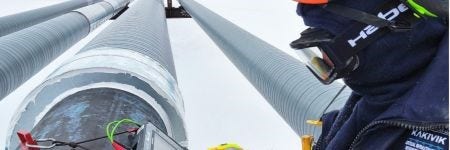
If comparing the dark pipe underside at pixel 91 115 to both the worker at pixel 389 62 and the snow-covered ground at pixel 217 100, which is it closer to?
the worker at pixel 389 62

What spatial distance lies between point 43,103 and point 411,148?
115 cm

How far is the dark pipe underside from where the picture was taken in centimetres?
132

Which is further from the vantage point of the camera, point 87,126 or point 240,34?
point 240,34

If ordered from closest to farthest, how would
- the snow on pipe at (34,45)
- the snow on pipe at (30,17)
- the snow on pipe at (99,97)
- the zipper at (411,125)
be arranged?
the zipper at (411,125)
the snow on pipe at (99,97)
the snow on pipe at (34,45)
the snow on pipe at (30,17)

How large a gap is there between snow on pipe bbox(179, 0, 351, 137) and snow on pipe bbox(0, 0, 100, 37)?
214 centimetres

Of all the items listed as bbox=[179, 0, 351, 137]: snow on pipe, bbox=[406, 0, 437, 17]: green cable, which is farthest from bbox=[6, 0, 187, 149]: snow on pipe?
bbox=[406, 0, 437, 17]: green cable

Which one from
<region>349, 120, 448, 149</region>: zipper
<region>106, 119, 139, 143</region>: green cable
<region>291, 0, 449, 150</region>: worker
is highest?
<region>106, 119, 139, 143</region>: green cable

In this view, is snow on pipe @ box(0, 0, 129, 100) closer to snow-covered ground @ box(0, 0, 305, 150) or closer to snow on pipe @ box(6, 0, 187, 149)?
snow-covered ground @ box(0, 0, 305, 150)

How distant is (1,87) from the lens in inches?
97.7

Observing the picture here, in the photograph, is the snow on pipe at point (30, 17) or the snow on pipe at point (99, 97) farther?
the snow on pipe at point (30, 17)

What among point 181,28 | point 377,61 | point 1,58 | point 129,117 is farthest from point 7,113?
point 181,28

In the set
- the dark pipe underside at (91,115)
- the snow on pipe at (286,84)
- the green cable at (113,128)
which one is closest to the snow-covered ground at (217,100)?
the snow on pipe at (286,84)

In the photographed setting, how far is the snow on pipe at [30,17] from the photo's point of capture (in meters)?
4.88

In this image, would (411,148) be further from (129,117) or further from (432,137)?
(129,117)
